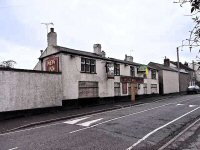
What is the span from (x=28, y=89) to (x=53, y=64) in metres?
5.63

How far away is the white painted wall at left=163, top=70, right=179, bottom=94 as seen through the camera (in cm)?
5025

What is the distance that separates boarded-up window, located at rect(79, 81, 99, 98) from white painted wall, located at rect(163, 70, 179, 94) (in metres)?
22.9

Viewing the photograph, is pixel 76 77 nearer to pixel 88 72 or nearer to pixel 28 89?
pixel 88 72

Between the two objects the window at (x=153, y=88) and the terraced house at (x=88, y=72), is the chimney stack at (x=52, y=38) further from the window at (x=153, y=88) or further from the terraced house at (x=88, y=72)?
the window at (x=153, y=88)

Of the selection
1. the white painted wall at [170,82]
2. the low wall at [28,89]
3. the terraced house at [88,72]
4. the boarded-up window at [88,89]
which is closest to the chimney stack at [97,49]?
the terraced house at [88,72]

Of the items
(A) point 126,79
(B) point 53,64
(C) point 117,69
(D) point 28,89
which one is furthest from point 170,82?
(D) point 28,89

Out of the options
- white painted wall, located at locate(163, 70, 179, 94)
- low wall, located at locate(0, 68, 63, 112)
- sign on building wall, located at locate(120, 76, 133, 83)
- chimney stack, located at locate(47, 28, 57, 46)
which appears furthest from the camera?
white painted wall, located at locate(163, 70, 179, 94)

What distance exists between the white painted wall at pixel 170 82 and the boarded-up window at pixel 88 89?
75.2 feet

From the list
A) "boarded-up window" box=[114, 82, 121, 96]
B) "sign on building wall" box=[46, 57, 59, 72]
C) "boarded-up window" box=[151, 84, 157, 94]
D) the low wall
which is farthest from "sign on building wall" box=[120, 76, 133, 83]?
the low wall

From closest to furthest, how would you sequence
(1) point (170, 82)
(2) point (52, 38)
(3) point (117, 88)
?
(2) point (52, 38) < (3) point (117, 88) < (1) point (170, 82)

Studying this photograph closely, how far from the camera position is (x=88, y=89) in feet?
94.1

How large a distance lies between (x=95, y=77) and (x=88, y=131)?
16.4 meters

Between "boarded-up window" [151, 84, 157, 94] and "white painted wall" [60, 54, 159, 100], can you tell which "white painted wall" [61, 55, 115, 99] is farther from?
"boarded-up window" [151, 84, 157, 94]

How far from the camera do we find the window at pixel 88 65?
28.2 meters
